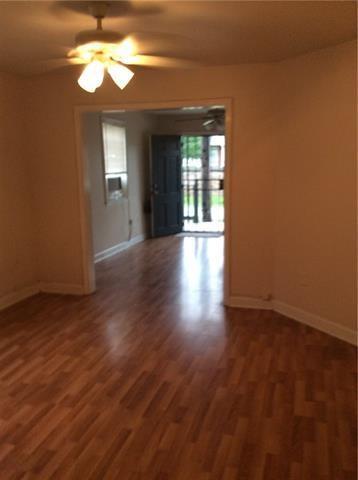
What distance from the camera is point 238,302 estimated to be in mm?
4492

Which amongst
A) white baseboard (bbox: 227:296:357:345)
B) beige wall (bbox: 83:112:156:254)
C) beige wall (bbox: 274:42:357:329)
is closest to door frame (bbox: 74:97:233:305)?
white baseboard (bbox: 227:296:357:345)

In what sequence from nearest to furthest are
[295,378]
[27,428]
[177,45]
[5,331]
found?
[27,428], [295,378], [177,45], [5,331]

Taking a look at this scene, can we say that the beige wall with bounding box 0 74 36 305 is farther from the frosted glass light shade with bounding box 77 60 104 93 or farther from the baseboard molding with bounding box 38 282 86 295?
the frosted glass light shade with bounding box 77 60 104 93

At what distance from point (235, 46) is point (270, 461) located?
2.95 metres

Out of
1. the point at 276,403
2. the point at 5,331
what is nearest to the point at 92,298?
the point at 5,331

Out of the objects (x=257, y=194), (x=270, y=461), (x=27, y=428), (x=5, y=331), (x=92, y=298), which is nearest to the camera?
(x=270, y=461)

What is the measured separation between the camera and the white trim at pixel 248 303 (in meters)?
4.40

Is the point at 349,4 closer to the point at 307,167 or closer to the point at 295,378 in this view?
the point at 307,167

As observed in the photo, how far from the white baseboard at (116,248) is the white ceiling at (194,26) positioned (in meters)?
3.44

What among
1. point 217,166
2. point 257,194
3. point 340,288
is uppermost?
point 217,166

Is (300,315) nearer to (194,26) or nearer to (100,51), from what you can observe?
(194,26)

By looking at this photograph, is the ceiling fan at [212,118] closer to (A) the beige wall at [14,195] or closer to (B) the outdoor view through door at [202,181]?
(B) the outdoor view through door at [202,181]

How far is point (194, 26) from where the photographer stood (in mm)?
2912

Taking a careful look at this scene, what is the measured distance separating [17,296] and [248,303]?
8.31 feet
